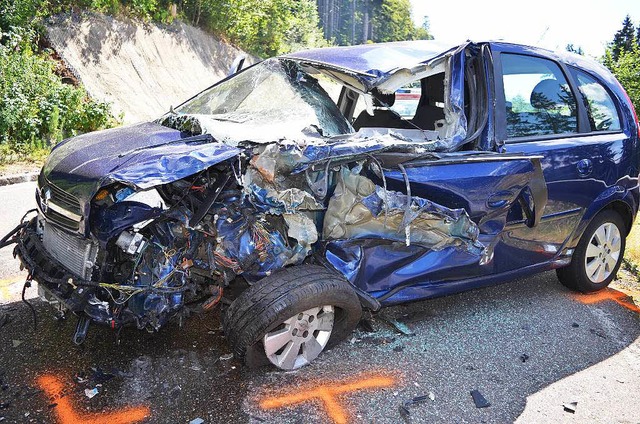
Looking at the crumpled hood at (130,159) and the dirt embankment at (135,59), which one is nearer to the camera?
the crumpled hood at (130,159)

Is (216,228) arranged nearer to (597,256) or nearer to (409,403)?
(409,403)

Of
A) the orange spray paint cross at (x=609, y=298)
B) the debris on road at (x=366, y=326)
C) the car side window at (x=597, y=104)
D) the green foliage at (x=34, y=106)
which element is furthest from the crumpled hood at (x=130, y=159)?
the green foliage at (x=34, y=106)

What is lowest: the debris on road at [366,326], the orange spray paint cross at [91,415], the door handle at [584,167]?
the debris on road at [366,326]

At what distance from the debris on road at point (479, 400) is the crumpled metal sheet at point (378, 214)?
2.92 feet

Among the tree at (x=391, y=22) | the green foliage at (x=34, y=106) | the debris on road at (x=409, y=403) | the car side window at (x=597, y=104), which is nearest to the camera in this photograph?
the debris on road at (x=409, y=403)

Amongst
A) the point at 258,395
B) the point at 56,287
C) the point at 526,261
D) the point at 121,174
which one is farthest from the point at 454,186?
the point at 56,287

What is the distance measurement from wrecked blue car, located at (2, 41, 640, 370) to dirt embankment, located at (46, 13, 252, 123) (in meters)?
8.90

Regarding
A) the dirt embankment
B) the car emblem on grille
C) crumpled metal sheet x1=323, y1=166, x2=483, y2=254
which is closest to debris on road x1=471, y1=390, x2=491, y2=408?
crumpled metal sheet x1=323, y1=166, x2=483, y2=254

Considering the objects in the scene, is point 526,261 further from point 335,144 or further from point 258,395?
point 258,395

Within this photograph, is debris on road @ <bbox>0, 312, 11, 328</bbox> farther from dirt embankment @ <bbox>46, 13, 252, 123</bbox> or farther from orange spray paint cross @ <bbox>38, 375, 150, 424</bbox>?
dirt embankment @ <bbox>46, 13, 252, 123</bbox>

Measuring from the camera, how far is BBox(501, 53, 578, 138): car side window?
384cm

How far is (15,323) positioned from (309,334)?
6.12ft

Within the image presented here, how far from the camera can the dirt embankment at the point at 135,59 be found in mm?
12859

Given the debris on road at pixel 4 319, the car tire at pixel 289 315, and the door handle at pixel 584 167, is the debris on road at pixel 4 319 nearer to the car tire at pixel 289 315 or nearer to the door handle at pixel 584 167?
the car tire at pixel 289 315
